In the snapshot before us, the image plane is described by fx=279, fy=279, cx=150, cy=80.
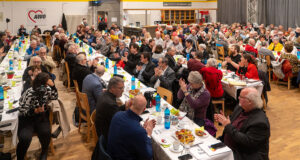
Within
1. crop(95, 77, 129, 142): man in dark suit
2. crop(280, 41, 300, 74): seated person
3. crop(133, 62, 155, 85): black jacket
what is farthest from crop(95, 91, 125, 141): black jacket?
crop(280, 41, 300, 74): seated person

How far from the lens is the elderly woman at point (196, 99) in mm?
3846

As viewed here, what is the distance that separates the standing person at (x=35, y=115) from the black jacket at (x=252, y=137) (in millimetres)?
Result: 2473

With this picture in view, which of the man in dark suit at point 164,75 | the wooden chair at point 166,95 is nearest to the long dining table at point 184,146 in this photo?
the wooden chair at point 166,95

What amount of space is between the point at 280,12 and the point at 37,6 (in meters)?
14.5

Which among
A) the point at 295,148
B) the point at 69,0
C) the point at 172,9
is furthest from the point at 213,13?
Result: the point at 295,148

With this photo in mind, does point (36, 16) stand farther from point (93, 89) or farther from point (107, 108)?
point (107, 108)

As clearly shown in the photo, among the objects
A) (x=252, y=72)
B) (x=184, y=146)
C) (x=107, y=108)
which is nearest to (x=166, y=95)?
(x=107, y=108)

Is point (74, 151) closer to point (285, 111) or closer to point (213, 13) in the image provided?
point (285, 111)

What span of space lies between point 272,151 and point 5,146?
405 centimetres

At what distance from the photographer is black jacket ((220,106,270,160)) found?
2.86 metres

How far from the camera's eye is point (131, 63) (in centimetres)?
670

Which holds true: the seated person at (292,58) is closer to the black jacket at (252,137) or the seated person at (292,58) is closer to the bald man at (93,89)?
the black jacket at (252,137)

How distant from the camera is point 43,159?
12.9ft

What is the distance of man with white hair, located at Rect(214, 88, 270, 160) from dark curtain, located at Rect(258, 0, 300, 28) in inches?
533
